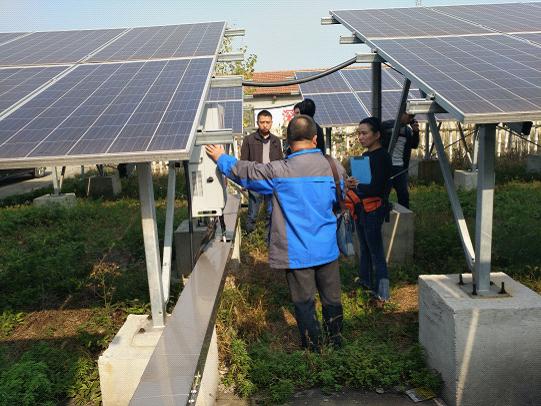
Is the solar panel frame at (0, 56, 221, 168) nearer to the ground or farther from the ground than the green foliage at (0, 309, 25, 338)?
farther from the ground

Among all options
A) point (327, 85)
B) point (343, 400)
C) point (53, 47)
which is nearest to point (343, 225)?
point (343, 400)

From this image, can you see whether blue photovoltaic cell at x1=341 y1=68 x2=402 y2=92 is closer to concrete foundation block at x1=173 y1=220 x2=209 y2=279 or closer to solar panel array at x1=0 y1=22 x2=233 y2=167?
solar panel array at x1=0 y1=22 x2=233 y2=167

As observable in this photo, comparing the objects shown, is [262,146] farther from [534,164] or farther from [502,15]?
[534,164]

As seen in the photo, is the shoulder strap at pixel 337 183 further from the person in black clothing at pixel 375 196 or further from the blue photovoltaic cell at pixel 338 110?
the blue photovoltaic cell at pixel 338 110

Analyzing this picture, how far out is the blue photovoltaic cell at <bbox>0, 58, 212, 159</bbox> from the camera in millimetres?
3641

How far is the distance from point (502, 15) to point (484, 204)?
4.67 meters

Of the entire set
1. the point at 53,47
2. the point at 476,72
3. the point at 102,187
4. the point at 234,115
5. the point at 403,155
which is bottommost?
the point at 102,187

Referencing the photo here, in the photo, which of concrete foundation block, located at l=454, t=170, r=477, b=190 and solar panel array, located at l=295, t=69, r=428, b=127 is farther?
concrete foundation block, located at l=454, t=170, r=477, b=190

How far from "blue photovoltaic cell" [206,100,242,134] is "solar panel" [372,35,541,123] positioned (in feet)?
15.2

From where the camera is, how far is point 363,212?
19.2ft

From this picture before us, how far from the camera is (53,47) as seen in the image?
7371 millimetres

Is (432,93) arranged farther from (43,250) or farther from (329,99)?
(329,99)

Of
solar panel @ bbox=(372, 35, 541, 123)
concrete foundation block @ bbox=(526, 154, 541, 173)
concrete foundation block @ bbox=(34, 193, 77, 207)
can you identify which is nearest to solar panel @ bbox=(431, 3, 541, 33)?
solar panel @ bbox=(372, 35, 541, 123)

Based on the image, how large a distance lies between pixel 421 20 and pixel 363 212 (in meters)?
3.29
